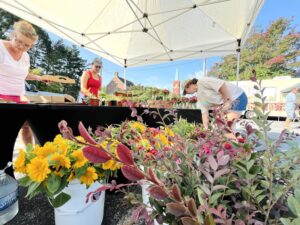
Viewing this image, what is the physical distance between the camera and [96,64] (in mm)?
2514

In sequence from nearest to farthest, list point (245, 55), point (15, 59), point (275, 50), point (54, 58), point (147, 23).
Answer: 1. point (15, 59)
2. point (147, 23)
3. point (275, 50)
4. point (245, 55)
5. point (54, 58)

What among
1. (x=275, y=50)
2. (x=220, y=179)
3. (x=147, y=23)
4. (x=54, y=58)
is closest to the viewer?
(x=220, y=179)

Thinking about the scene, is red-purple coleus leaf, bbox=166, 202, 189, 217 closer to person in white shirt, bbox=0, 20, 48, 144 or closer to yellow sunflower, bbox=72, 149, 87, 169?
yellow sunflower, bbox=72, 149, 87, 169

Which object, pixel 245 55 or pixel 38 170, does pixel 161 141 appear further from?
pixel 245 55

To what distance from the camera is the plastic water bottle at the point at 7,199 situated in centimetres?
75

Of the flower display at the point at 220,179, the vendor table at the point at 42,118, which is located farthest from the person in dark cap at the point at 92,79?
the flower display at the point at 220,179

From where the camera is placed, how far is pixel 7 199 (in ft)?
2.51

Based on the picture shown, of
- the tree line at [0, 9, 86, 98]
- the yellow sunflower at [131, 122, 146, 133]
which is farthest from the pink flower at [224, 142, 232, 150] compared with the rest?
the tree line at [0, 9, 86, 98]

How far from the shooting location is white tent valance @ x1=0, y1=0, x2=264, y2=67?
10.3ft

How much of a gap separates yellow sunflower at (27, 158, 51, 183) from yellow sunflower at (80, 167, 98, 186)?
0.11m

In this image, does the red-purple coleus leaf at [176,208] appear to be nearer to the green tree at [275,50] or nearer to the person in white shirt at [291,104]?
the person in white shirt at [291,104]

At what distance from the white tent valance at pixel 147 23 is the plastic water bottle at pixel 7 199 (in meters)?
2.88

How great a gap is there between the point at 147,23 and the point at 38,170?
3592 millimetres

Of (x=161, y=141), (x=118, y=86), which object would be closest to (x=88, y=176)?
(x=161, y=141)
